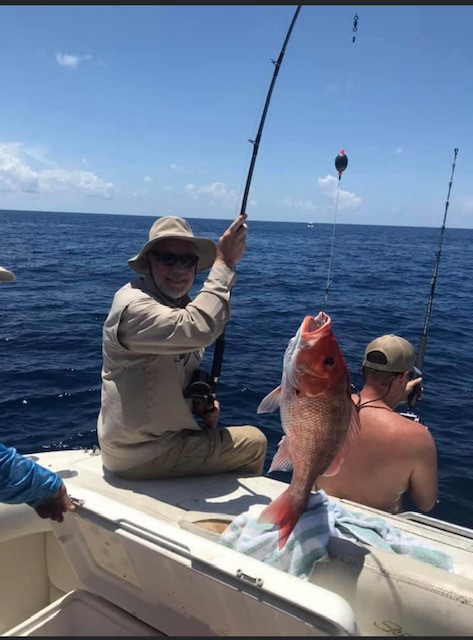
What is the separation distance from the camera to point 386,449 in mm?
3479

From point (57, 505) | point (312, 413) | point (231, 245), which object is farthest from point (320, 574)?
point (231, 245)

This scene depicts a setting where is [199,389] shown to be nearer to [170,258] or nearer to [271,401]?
[170,258]

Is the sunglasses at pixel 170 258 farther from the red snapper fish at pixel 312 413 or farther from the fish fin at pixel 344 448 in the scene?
the fish fin at pixel 344 448

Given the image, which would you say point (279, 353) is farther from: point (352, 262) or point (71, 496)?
point (352, 262)

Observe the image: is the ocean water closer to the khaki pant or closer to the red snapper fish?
the khaki pant

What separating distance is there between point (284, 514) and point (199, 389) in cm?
144

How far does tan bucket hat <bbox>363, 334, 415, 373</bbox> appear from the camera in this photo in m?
3.63

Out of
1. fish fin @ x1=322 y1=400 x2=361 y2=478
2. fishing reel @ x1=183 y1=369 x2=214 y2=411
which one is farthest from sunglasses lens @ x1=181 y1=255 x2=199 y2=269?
fish fin @ x1=322 y1=400 x2=361 y2=478

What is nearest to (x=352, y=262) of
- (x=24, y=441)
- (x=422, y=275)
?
(x=422, y=275)

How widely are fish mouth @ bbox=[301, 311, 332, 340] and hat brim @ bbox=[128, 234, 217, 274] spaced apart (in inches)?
50.4

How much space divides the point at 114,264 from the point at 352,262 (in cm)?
1581

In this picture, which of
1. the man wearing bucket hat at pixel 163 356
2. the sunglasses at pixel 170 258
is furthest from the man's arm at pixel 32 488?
the sunglasses at pixel 170 258

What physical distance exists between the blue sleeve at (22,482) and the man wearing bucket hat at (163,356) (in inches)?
37.4

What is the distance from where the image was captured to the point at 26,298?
17.0 meters
